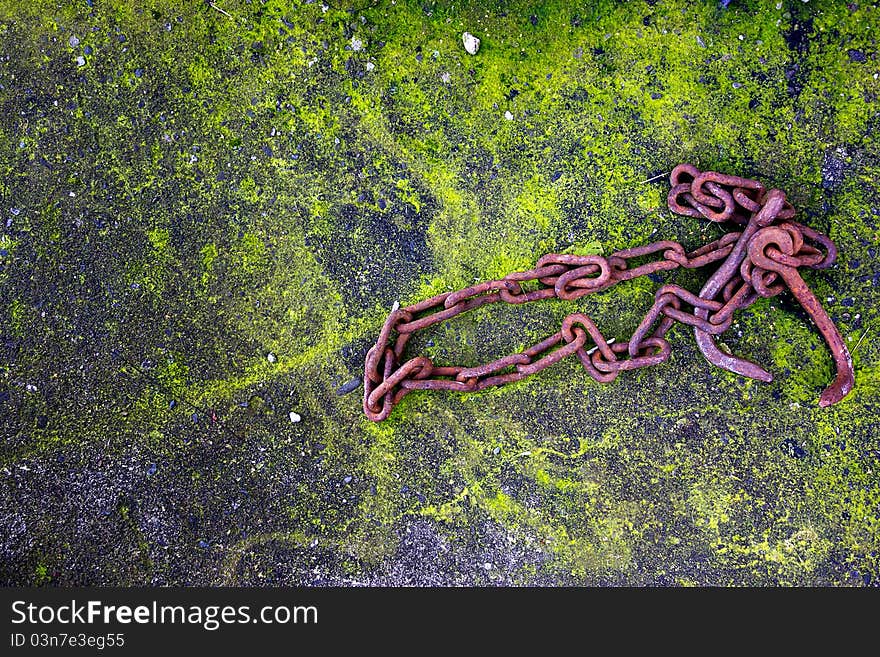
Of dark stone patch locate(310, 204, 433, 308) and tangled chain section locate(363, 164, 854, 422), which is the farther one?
dark stone patch locate(310, 204, 433, 308)

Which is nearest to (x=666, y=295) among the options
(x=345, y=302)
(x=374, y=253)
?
(x=374, y=253)

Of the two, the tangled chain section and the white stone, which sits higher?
the white stone

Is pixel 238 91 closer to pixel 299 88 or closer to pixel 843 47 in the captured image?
pixel 299 88

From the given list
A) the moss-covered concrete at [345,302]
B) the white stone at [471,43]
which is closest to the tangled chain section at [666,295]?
the moss-covered concrete at [345,302]

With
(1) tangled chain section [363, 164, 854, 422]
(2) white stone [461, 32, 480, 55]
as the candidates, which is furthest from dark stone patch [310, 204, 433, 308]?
(2) white stone [461, 32, 480, 55]

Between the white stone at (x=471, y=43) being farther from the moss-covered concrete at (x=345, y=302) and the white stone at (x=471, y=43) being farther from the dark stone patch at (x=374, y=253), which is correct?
the dark stone patch at (x=374, y=253)

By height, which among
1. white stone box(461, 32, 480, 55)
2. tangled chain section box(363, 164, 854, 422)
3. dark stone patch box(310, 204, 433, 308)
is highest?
white stone box(461, 32, 480, 55)

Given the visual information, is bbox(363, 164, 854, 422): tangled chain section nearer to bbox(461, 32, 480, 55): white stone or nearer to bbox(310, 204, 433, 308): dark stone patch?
bbox(310, 204, 433, 308): dark stone patch

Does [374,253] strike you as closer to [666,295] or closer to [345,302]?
[345,302]
